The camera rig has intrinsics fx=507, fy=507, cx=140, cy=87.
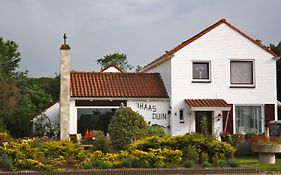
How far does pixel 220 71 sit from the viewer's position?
3341 cm

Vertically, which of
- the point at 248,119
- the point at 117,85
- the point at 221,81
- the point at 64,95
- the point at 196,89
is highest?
the point at 221,81

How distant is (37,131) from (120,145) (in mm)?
10667

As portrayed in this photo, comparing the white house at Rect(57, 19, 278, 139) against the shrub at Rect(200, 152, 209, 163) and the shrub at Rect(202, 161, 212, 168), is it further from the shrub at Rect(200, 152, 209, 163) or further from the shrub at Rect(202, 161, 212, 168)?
the shrub at Rect(202, 161, 212, 168)

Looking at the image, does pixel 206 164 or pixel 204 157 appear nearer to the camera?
pixel 206 164

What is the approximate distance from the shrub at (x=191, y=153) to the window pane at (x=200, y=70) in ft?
42.9

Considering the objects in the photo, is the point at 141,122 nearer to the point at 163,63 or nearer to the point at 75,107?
the point at 75,107

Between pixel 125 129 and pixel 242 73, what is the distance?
12.3m

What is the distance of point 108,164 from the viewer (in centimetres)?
1859

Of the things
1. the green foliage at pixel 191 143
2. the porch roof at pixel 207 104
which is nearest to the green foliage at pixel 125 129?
the green foliage at pixel 191 143

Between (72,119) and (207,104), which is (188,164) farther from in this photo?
(72,119)

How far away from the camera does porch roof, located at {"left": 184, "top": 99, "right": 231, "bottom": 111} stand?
31.7 meters

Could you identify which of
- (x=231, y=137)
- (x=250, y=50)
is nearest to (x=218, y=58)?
(x=250, y=50)

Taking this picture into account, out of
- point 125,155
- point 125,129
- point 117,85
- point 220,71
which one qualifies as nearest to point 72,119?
point 117,85

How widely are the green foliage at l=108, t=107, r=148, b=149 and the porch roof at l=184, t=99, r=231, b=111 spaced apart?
22.8 feet
